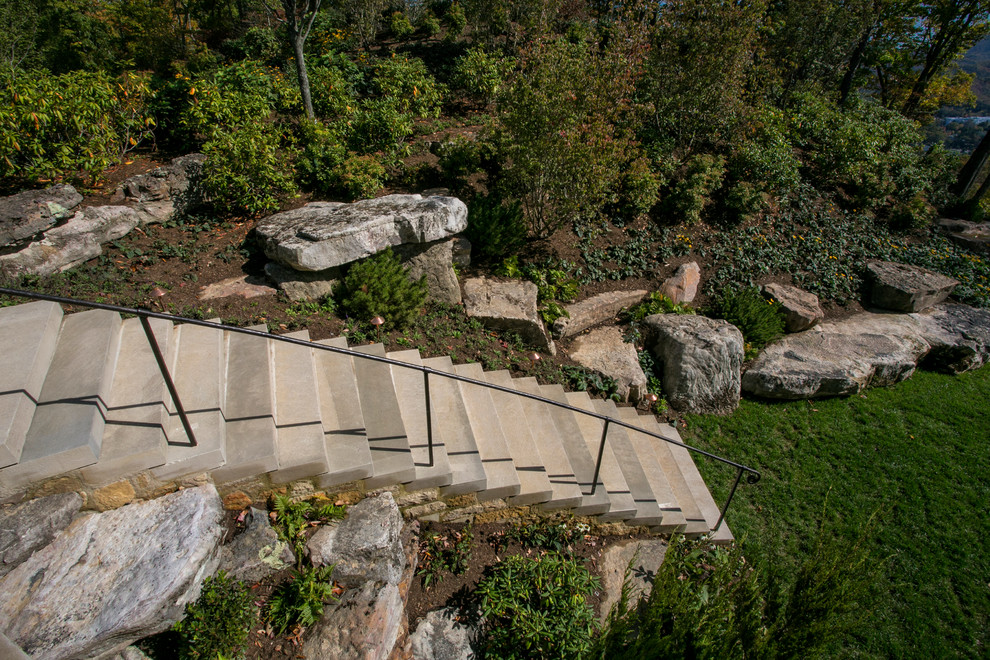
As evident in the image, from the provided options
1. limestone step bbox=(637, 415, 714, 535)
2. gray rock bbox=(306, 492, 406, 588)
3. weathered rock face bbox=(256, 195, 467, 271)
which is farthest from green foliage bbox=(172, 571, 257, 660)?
limestone step bbox=(637, 415, 714, 535)

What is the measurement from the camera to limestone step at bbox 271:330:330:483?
3432 mm

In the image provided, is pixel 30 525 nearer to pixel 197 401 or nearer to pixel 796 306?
pixel 197 401

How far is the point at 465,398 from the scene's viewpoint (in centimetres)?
491

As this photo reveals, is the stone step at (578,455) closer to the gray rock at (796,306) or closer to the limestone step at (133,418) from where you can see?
the limestone step at (133,418)

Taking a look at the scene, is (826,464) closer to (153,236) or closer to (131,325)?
(131,325)

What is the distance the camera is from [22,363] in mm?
3299

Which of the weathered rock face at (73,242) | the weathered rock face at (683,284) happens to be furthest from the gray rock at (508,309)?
the weathered rock face at (73,242)

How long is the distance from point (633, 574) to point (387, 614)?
225 centimetres

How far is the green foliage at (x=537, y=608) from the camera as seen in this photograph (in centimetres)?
334

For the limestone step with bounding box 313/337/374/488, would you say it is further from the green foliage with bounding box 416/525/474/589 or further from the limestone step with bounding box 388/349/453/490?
the green foliage with bounding box 416/525/474/589

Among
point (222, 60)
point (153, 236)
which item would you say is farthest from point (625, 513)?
point (222, 60)

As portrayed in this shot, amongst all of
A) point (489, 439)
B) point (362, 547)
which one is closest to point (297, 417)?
point (362, 547)

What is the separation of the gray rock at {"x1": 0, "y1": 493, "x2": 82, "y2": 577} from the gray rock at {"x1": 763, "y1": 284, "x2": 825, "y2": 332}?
9.20m

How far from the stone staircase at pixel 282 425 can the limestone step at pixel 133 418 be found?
1 cm
